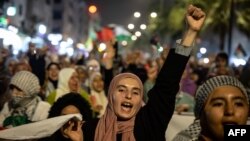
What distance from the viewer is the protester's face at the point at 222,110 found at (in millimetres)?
2520

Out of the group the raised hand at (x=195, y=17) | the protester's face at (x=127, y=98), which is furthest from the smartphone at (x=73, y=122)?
the raised hand at (x=195, y=17)

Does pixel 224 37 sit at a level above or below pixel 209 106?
above

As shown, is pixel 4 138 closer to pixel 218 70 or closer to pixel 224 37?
pixel 218 70

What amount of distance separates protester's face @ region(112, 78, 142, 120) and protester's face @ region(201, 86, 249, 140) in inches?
36.2

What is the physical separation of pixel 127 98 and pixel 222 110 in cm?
113

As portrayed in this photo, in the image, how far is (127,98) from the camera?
360 centimetres

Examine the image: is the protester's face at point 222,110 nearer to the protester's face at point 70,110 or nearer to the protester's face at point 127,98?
the protester's face at point 127,98

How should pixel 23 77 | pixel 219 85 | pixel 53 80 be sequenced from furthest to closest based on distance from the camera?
pixel 53 80 → pixel 23 77 → pixel 219 85

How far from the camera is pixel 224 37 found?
29.5 meters

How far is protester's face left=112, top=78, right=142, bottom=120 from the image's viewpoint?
3.56 m

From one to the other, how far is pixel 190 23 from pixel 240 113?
804mm

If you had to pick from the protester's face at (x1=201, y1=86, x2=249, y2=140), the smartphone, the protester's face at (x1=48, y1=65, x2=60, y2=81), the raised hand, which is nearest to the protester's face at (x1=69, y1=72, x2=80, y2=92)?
the protester's face at (x1=48, y1=65, x2=60, y2=81)

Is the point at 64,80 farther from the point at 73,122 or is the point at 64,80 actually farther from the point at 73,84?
the point at 73,122

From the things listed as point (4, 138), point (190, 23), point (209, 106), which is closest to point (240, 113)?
point (209, 106)
